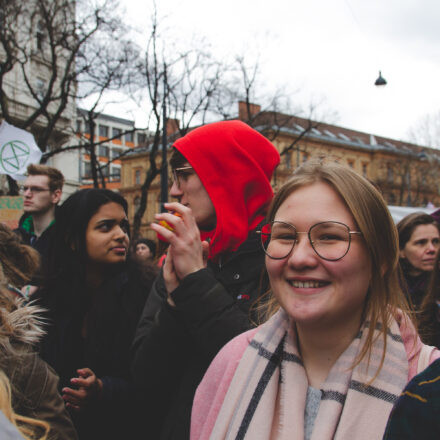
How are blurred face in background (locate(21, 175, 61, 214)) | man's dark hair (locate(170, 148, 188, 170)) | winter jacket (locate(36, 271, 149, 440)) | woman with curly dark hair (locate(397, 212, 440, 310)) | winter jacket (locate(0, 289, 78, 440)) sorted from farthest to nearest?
blurred face in background (locate(21, 175, 61, 214)) → woman with curly dark hair (locate(397, 212, 440, 310)) → winter jacket (locate(36, 271, 149, 440)) → man's dark hair (locate(170, 148, 188, 170)) → winter jacket (locate(0, 289, 78, 440))

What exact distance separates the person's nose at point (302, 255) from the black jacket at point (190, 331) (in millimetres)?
364

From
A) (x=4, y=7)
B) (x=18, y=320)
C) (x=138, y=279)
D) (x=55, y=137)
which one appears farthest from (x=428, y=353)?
(x=55, y=137)

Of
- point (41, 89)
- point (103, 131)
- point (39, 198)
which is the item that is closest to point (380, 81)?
point (41, 89)

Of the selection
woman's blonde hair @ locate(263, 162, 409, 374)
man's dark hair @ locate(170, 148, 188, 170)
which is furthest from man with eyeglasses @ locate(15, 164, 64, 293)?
woman's blonde hair @ locate(263, 162, 409, 374)

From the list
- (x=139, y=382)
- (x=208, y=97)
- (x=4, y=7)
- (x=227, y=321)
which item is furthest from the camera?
(x=208, y=97)

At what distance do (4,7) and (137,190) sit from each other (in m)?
41.4

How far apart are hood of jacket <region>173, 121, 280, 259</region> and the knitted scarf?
0.68m

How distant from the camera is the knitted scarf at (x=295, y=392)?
115 cm

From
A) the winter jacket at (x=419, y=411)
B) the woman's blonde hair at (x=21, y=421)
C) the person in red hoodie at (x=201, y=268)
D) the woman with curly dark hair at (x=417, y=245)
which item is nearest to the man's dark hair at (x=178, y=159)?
the person in red hoodie at (x=201, y=268)

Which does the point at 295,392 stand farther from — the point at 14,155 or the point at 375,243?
the point at 14,155

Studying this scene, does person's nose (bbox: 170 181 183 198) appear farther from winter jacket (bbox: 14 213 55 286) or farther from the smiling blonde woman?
winter jacket (bbox: 14 213 55 286)

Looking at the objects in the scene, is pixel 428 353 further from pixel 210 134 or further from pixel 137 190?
pixel 137 190

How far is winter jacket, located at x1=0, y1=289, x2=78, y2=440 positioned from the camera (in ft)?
4.99

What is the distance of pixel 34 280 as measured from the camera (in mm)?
2760
